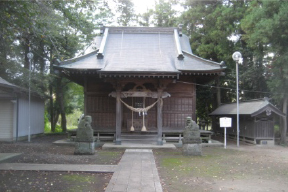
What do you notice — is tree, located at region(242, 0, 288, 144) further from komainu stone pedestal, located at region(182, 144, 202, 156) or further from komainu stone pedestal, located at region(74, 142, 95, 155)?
komainu stone pedestal, located at region(74, 142, 95, 155)

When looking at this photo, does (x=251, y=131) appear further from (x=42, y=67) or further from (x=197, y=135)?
(x=42, y=67)

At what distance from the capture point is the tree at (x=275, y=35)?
595 inches

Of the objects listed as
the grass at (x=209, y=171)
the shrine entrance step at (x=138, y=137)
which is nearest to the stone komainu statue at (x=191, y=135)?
the grass at (x=209, y=171)

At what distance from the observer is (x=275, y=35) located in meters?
15.6

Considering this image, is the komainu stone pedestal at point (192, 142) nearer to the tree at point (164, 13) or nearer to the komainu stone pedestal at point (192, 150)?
the komainu stone pedestal at point (192, 150)

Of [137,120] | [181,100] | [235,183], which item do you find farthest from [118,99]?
[235,183]

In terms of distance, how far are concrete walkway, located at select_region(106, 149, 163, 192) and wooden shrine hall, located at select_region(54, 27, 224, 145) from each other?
475 centimetres

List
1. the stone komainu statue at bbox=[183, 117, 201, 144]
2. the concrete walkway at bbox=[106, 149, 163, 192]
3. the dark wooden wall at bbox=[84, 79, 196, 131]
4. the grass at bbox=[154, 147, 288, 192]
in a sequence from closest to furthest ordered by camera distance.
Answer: the concrete walkway at bbox=[106, 149, 163, 192] → the grass at bbox=[154, 147, 288, 192] → the stone komainu statue at bbox=[183, 117, 201, 144] → the dark wooden wall at bbox=[84, 79, 196, 131]

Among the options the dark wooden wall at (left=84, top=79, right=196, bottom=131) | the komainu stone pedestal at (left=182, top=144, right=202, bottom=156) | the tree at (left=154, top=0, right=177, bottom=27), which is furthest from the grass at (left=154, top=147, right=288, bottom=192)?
the tree at (left=154, top=0, right=177, bottom=27)

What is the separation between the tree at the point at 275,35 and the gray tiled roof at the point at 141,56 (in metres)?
3.74

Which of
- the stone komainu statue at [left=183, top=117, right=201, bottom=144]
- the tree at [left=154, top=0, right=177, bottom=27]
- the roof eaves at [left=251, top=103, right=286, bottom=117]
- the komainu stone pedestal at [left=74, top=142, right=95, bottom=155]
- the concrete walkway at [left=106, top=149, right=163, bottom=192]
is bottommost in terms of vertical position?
the concrete walkway at [left=106, top=149, right=163, bottom=192]

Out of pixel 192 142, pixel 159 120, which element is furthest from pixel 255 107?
pixel 192 142

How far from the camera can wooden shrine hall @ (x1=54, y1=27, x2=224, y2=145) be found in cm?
1347

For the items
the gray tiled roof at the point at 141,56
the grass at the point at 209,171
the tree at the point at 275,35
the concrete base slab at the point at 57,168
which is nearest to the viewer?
the grass at the point at 209,171
